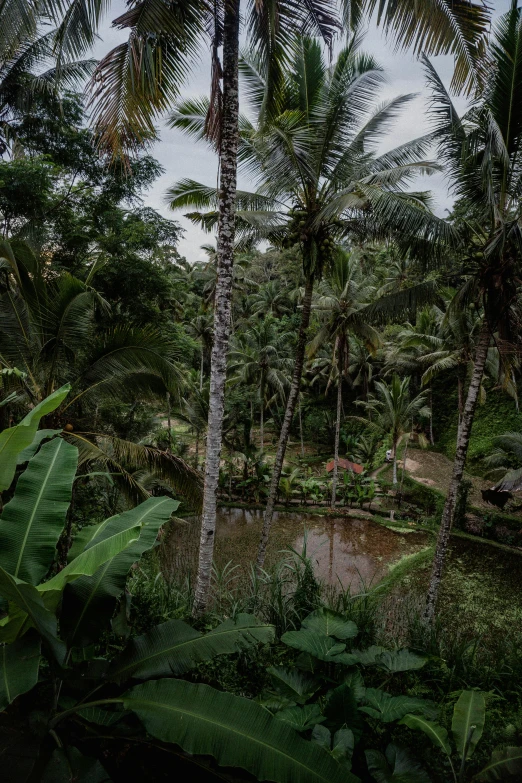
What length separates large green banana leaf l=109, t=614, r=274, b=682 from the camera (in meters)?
2.13

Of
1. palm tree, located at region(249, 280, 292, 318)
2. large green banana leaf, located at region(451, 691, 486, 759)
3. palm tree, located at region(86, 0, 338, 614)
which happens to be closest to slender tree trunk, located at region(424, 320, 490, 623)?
palm tree, located at region(86, 0, 338, 614)

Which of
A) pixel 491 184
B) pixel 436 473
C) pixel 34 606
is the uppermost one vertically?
pixel 491 184

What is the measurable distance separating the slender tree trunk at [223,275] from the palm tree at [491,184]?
139 inches

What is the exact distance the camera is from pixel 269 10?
13.1 feet

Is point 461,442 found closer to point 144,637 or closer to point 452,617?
point 452,617

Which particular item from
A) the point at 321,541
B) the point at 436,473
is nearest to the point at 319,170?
the point at 321,541

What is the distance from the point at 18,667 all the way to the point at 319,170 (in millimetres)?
7807

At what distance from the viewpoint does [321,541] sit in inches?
512

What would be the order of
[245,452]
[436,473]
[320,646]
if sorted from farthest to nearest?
[436,473], [245,452], [320,646]

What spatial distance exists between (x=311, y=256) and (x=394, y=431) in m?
10.2

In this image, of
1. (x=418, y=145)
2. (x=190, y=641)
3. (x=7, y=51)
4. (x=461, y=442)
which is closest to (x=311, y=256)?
(x=418, y=145)

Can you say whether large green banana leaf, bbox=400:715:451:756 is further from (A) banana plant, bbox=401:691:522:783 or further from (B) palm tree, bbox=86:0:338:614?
(B) palm tree, bbox=86:0:338:614

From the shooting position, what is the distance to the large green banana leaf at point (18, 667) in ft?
5.57

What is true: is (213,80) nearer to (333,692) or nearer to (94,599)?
(94,599)
